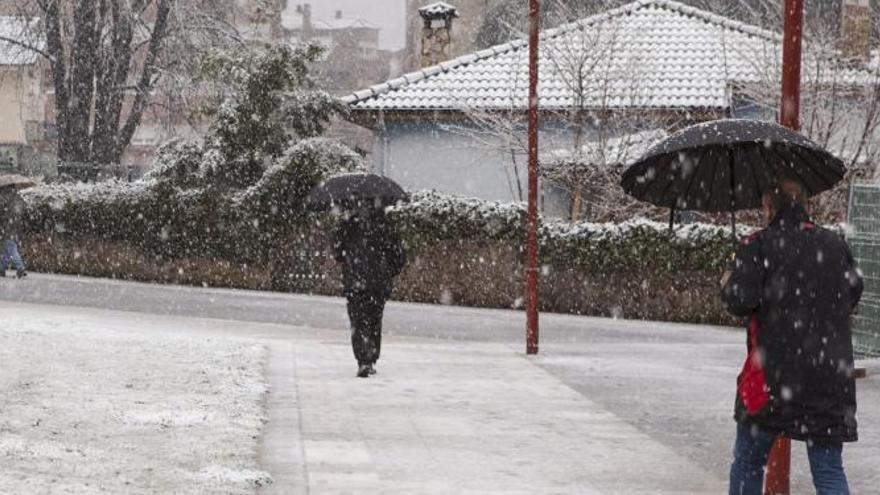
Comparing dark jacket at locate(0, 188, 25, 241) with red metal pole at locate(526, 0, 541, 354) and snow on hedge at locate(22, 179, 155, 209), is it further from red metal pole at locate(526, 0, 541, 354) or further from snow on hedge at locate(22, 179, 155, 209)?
red metal pole at locate(526, 0, 541, 354)

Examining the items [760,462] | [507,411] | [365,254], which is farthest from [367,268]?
[760,462]

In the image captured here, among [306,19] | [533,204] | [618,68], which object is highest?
[306,19]

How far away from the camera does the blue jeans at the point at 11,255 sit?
26.1m

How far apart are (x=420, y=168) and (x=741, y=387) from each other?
27.0m

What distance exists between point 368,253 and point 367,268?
0.14m

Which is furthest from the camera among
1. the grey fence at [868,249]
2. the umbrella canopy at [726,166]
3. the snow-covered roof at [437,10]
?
the snow-covered roof at [437,10]

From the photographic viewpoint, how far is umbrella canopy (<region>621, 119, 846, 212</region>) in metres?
6.75

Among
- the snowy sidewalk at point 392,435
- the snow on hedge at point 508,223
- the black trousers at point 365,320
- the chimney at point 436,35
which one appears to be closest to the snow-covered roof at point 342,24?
the chimney at point 436,35

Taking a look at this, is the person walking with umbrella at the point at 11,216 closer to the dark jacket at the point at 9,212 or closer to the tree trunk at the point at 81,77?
the dark jacket at the point at 9,212

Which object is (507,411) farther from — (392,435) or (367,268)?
(367,268)

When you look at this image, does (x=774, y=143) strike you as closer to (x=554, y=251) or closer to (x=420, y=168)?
(x=554, y=251)

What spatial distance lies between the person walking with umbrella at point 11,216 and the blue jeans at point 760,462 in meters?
21.7

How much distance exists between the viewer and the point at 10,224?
84.9ft

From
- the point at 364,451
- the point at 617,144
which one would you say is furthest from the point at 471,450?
the point at 617,144
